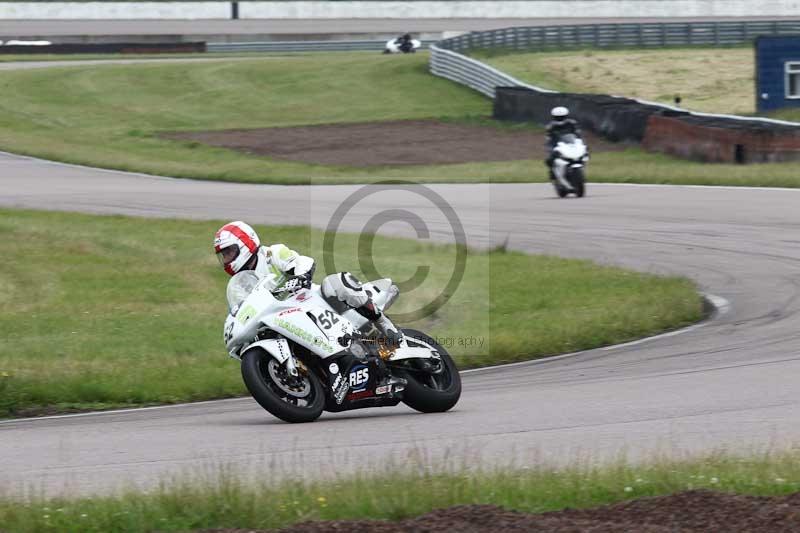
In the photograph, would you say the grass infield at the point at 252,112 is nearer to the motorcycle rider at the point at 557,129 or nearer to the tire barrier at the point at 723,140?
the tire barrier at the point at 723,140

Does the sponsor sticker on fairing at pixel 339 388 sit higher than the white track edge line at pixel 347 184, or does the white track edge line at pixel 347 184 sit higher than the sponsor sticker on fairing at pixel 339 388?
the white track edge line at pixel 347 184

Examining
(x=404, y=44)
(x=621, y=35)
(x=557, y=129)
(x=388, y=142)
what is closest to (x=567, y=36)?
(x=621, y=35)

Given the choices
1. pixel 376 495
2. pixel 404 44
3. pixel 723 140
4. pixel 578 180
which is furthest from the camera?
pixel 404 44

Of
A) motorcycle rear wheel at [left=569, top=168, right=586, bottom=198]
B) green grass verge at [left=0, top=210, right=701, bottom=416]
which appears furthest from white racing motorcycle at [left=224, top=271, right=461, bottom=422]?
motorcycle rear wheel at [left=569, top=168, right=586, bottom=198]

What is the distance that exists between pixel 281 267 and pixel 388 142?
27093 millimetres

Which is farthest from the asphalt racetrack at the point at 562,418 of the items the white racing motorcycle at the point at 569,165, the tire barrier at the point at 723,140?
the tire barrier at the point at 723,140

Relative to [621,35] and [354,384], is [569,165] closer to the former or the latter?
[354,384]

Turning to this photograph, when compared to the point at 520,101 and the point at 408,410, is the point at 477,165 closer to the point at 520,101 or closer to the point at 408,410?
the point at 520,101

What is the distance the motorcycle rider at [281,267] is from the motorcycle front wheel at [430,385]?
1.36 ft

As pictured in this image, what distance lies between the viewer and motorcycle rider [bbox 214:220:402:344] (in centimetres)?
866

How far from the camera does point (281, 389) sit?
28.5ft

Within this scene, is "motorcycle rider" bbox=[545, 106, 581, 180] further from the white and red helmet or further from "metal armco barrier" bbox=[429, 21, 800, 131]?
"metal armco barrier" bbox=[429, 21, 800, 131]

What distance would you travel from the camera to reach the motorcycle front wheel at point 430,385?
9047mm

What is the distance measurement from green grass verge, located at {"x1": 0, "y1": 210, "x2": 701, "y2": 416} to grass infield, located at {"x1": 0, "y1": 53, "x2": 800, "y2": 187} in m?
9.51
